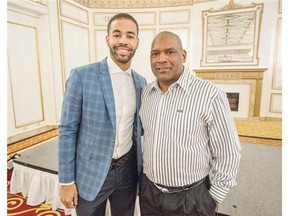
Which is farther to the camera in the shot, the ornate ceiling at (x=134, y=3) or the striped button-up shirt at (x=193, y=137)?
the ornate ceiling at (x=134, y=3)

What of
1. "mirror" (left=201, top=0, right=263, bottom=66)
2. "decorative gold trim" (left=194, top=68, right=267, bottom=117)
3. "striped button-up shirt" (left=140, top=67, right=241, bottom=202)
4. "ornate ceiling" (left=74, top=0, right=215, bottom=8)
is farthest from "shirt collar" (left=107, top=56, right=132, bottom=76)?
"ornate ceiling" (left=74, top=0, right=215, bottom=8)

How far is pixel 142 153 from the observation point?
135 centimetres

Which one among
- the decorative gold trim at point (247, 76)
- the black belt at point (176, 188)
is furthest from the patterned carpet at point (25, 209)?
the decorative gold trim at point (247, 76)

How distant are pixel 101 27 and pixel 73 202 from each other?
20.0 ft

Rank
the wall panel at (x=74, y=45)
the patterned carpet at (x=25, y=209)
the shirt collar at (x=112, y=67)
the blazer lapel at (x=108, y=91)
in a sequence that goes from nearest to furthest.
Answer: the blazer lapel at (x=108, y=91)
the shirt collar at (x=112, y=67)
the patterned carpet at (x=25, y=209)
the wall panel at (x=74, y=45)

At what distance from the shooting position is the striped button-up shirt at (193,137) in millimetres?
1064

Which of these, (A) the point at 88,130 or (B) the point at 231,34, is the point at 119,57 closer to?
(A) the point at 88,130

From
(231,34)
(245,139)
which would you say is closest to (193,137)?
(245,139)

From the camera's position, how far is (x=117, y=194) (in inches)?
52.0

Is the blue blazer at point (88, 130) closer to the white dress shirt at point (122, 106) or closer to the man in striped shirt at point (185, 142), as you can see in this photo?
the white dress shirt at point (122, 106)

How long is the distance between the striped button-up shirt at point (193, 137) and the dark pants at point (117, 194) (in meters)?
0.22

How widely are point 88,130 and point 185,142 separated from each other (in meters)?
0.53

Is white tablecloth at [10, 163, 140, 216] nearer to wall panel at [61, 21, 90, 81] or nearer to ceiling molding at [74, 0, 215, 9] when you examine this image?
wall panel at [61, 21, 90, 81]

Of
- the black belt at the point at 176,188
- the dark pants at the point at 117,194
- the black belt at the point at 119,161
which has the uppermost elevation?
the black belt at the point at 119,161
